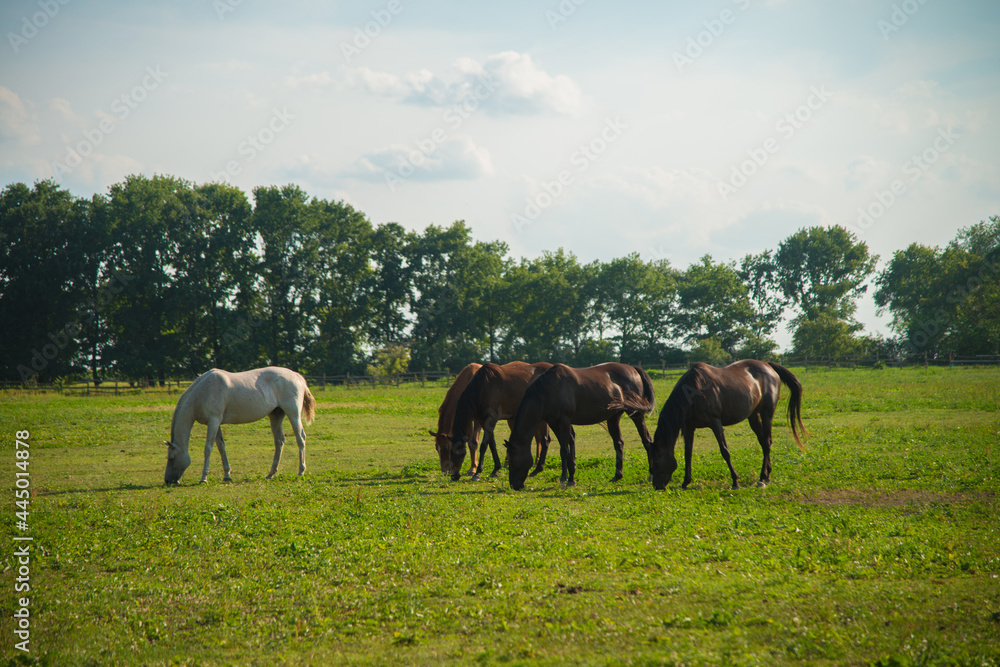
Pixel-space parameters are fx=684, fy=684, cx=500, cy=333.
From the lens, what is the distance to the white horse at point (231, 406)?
13398mm

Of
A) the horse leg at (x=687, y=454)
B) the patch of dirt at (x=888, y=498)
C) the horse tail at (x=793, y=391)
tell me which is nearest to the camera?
the patch of dirt at (x=888, y=498)

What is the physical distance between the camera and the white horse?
1340 centimetres

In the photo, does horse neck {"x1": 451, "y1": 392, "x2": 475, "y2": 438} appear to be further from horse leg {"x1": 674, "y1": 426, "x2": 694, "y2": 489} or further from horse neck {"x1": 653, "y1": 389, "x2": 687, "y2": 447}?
horse leg {"x1": 674, "y1": 426, "x2": 694, "y2": 489}

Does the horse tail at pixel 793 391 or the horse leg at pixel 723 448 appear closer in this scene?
the horse leg at pixel 723 448

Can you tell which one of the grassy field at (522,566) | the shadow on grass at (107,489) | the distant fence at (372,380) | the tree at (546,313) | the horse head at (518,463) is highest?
the tree at (546,313)

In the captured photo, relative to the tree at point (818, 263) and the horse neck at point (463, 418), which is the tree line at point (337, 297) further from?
the horse neck at point (463, 418)

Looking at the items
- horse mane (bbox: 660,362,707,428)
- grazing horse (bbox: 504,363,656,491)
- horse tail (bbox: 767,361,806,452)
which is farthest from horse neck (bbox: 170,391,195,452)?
horse tail (bbox: 767,361,806,452)

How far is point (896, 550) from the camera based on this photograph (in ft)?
25.2

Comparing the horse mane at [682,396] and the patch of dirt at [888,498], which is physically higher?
the horse mane at [682,396]

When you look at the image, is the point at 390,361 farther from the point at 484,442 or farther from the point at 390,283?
the point at 484,442

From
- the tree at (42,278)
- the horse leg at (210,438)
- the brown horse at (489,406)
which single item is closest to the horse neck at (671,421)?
the brown horse at (489,406)

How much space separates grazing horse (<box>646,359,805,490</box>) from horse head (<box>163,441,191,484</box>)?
882 centimetres

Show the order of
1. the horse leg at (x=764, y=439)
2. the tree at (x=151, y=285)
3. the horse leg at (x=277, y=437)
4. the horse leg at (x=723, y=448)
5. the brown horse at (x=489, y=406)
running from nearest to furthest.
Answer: the horse leg at (x=723, y=448)
the horse leg at (x=764, y=439)
the brown horse at (x=489, y=406)
the horse leg at (x=277, y=437)
the tree at (x=151, y=285)

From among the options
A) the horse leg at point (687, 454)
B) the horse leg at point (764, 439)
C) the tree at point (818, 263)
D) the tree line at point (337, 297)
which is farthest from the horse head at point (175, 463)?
the tree at point (818, 263)
